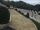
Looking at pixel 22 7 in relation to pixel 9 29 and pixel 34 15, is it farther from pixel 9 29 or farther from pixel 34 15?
pixel 9 29

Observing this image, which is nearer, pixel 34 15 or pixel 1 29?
pixel 1 29

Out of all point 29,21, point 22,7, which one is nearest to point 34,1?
point 22,7

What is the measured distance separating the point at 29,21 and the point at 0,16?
2.96ft

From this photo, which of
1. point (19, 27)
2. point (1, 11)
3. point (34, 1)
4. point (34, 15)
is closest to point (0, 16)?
point (1, 11)

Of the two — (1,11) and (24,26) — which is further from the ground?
(1,11)

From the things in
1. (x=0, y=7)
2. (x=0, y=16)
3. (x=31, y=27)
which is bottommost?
(x=31, y=27)

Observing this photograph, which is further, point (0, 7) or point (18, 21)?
point (18, 21)

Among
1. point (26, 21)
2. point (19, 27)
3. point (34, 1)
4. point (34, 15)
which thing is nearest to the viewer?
point (19, 27)

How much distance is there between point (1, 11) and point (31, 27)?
0.88m

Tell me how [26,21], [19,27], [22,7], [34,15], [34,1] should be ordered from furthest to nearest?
[34,1], [22,7], [34,15], [26,21], [19,27]

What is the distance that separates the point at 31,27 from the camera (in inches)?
109

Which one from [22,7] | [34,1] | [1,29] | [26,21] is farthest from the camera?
[34,1]

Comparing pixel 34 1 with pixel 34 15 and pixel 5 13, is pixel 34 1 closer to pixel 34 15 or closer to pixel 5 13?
pixel 34 15

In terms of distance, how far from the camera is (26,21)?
2945 millimetres
